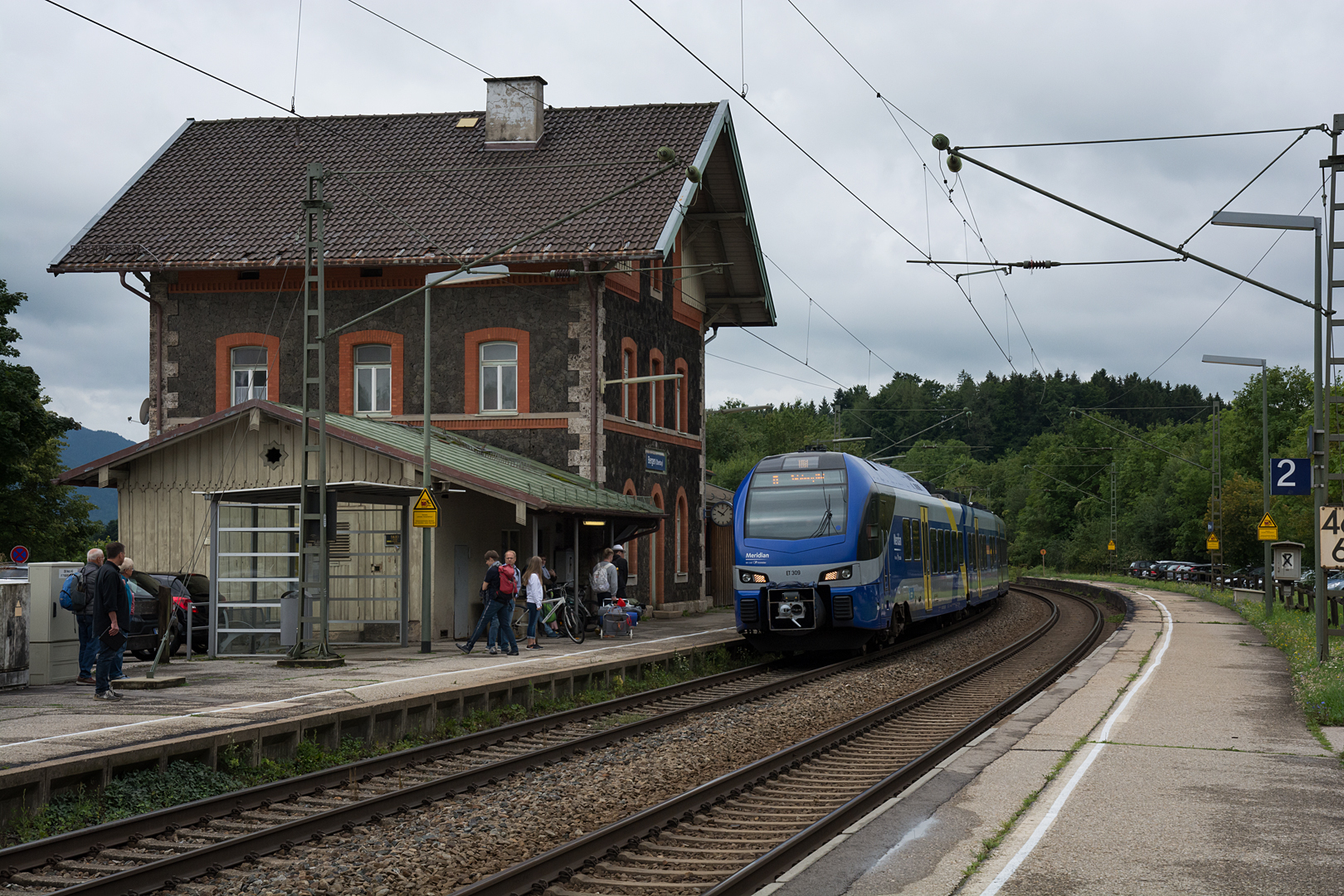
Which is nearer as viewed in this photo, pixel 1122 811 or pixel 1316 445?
pixel 1122 811

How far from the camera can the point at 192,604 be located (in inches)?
874

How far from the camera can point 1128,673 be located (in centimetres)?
1894

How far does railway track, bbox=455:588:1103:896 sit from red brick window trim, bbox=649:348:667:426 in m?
16.8

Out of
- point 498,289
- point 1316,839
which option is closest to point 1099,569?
point 498,289

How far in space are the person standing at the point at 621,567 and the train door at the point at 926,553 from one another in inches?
225

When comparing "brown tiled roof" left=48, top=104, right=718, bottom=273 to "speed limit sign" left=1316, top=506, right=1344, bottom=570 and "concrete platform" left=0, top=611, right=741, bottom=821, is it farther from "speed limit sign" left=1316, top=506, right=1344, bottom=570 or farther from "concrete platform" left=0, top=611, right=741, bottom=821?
"speed limit sign" left=1316, top=506, right=1344, bottom=570

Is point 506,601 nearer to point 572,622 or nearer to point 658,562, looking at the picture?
point 572,622

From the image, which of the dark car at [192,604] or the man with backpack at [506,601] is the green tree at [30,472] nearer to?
the dark car at [192,604]

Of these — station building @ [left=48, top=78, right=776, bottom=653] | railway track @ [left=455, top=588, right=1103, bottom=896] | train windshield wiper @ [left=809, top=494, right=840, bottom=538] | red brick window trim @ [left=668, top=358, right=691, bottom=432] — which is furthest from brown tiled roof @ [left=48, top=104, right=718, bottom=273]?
railway track @ [left=455, top=588, right=1103, bottom=896]

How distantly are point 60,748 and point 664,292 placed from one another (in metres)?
24.4

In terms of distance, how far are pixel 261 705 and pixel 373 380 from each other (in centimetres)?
1672

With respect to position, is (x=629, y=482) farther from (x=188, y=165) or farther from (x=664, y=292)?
(x=188, y=165)

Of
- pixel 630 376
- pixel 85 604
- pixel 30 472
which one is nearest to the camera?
pixel 85 604

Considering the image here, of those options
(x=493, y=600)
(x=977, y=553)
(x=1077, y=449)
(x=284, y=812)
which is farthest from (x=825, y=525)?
(x=1077, y=449)
